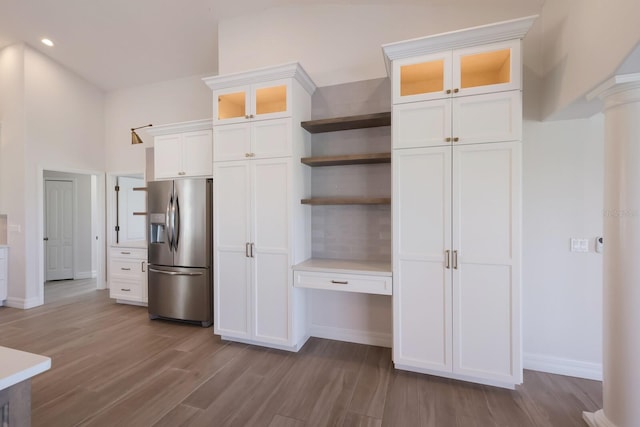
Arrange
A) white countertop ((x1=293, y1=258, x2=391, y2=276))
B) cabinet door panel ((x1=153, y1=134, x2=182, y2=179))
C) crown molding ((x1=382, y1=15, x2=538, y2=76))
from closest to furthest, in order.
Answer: crown molding ((x1=382, y1=15, x2=538, y2=76)) → white countertop ((x1=293, y1=258, x2=391, y2=276)) → cabinet door panel ((x1=153, y1=134, x2=182, y2=179))

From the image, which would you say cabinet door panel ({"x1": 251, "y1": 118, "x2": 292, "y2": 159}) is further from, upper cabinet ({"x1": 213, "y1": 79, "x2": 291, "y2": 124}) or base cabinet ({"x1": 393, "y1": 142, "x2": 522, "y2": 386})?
base cabinet ({"x1": 393, "y1": 142, "x2": 522, "y2": 386})

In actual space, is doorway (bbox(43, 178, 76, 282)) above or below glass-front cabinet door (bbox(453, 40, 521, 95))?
below

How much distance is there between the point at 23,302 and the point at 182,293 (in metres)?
2.77

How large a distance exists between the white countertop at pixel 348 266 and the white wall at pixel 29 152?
14.3ft

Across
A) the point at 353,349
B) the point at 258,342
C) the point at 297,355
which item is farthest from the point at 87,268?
the point at 353,349

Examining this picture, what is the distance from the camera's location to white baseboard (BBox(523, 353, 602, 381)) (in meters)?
2.48

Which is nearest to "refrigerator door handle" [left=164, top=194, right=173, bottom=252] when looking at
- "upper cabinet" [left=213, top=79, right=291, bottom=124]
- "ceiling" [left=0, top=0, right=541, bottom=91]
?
"upper cabinet" [left=213, top=79, right=291, bottom=124]

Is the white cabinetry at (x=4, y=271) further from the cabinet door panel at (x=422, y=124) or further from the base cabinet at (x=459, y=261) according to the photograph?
the cabinet door panel at (x=422, y=124)

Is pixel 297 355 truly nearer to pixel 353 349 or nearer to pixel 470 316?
pixel 353 349

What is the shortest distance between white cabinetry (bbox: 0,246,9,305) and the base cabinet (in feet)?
18.8

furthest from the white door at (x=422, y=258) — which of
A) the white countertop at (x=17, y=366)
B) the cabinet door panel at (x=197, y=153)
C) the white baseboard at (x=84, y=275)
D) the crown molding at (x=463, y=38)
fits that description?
the white baseboard at (x=84, y=275)

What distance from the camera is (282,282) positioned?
2914 millimetres

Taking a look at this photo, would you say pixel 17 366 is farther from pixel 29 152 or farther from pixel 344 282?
pixel 29 152

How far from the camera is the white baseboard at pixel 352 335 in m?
3.06
